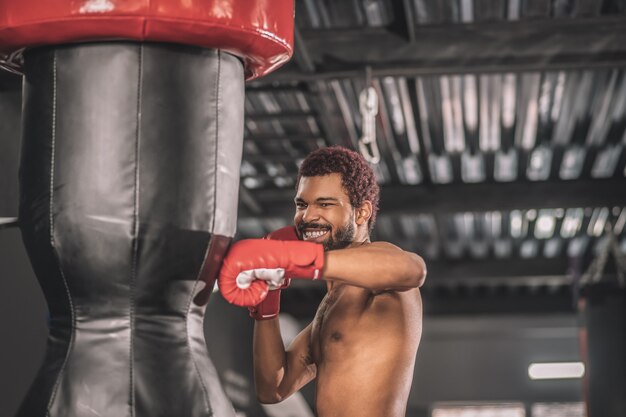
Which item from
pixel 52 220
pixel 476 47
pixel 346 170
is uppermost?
pixel 476 47

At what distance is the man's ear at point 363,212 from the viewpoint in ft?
9.82

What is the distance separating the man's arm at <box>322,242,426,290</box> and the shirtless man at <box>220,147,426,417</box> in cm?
18

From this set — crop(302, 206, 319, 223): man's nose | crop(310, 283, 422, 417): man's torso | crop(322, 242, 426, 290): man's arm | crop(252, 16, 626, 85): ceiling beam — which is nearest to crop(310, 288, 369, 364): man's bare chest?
crop(310, 283, 422, 417): man's torso

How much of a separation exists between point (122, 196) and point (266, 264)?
39 centimetres

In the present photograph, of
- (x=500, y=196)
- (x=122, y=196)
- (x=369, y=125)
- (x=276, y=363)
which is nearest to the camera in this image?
(x=122, y=196)

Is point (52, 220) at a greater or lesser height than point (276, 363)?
greater

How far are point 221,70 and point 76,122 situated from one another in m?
0.40

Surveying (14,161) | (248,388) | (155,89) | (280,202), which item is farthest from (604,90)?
(248,388)

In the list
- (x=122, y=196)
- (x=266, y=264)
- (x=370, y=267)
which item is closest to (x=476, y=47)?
(x=370, y=267)

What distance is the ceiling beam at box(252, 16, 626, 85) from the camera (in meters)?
5.30

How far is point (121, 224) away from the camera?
2330mm

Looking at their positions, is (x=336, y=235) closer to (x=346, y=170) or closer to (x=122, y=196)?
(x=346, y=170)

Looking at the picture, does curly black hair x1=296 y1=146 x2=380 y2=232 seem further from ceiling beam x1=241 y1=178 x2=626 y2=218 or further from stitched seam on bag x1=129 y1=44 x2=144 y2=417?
ceiling beam x1=241 y1=178 x2=626 y2=218

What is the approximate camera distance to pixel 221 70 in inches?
97.9
